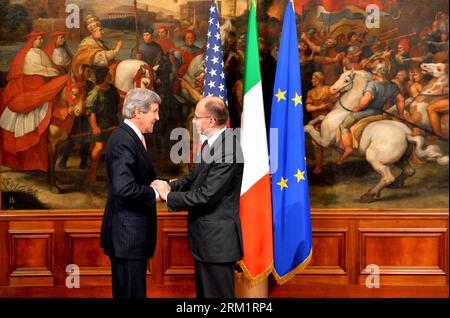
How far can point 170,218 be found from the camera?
6.22 meters

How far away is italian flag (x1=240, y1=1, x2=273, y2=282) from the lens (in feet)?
17.6

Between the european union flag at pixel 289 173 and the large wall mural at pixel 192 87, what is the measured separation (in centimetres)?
60

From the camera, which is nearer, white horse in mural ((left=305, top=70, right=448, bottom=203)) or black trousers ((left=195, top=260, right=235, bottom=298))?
black trousers ((left=195, top=260, right=235, bottom=298))

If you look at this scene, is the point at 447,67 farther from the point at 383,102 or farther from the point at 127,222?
the point at 127,222

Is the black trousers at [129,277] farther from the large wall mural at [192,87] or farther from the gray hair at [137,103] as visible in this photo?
the large wall mural at [192,87]

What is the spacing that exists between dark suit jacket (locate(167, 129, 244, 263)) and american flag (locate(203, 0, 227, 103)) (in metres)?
1.27

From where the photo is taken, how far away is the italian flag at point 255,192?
212 inches

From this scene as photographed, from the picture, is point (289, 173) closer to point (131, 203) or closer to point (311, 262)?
point (311, 262)

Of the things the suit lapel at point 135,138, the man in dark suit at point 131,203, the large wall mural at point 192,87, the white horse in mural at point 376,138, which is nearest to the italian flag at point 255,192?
the large wall mural at point 192,87

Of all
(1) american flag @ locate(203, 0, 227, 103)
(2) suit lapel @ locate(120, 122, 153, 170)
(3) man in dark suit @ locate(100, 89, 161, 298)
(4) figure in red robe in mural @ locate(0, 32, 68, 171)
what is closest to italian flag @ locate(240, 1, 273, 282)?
(1) american flag @ locate(203, 0, 227, 103)

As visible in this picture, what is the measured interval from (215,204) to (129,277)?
0.89 m

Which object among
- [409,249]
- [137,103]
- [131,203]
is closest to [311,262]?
[409,249]

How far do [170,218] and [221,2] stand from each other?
2457mm

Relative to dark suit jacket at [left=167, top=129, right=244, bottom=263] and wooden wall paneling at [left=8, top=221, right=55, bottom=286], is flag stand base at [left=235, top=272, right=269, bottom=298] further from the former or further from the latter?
wooden wall paneling at [left=8, top=221, right=55, bottom=286]
